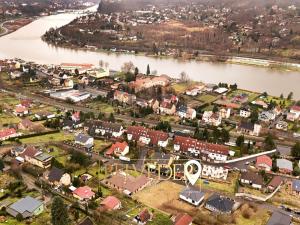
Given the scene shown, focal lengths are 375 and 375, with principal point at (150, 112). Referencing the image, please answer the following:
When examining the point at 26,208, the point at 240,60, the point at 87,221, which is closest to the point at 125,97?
the point at 26,208

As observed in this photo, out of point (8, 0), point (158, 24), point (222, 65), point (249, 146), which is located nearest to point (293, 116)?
point (249, 146)

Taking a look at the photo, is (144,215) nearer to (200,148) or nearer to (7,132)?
(200,148)

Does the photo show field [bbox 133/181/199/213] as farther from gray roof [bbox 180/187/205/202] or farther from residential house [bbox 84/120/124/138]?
residential house [bbox 84/120/124/138]

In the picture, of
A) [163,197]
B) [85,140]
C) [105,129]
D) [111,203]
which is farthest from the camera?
[105,129]

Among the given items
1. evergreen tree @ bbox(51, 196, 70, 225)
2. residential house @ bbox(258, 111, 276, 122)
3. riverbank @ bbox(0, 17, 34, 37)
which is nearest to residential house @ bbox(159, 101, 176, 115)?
residential house @ bbox(258, 111, 276, 122)

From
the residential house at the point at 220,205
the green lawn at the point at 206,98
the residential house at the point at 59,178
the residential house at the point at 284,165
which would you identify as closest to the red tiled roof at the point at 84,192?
the residential house at the point at 59,178

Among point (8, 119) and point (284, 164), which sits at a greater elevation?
point (8, 119)
